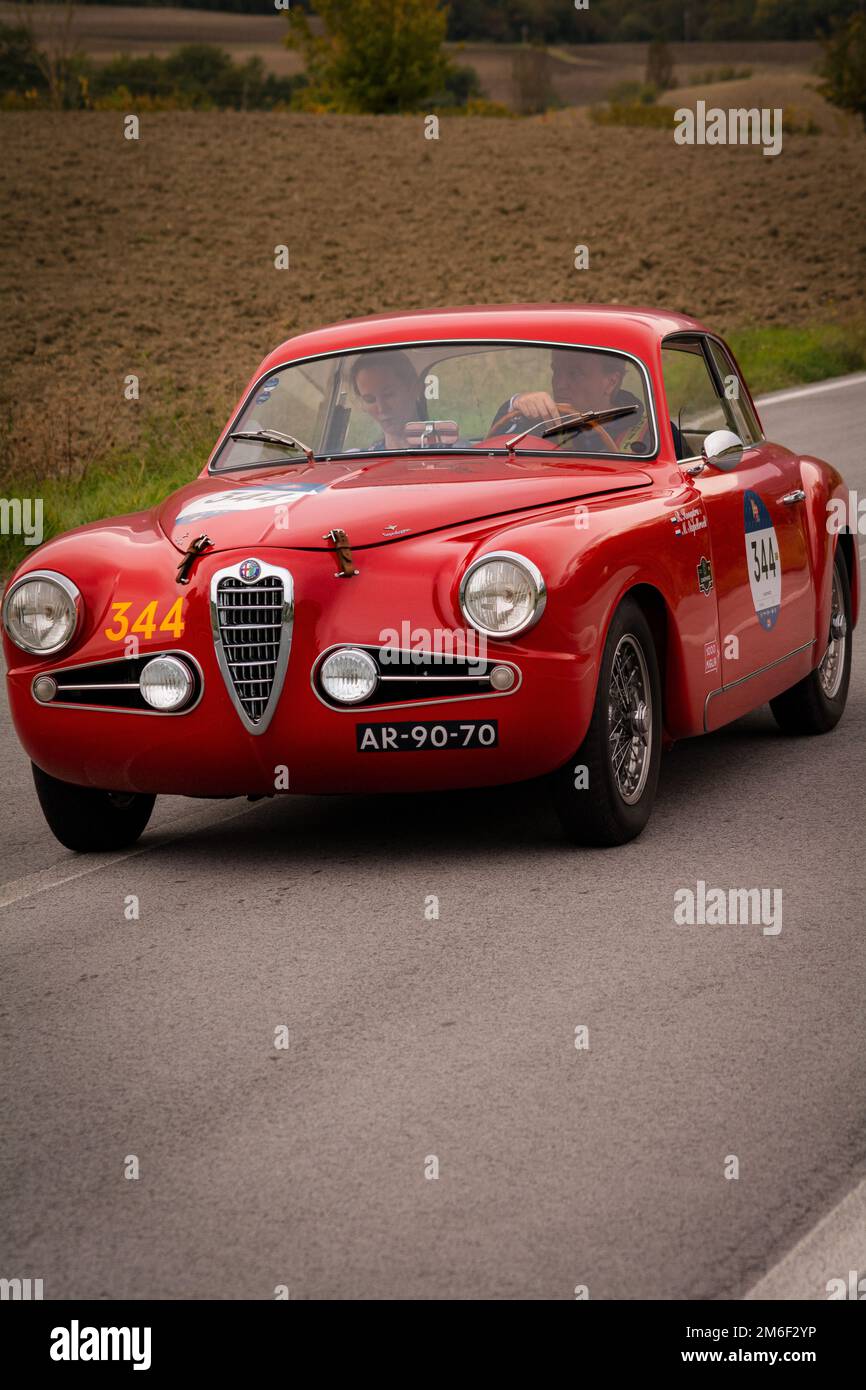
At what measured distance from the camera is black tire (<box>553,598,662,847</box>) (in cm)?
578

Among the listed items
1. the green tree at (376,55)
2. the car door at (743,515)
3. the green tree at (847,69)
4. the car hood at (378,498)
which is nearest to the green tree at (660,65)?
the green tree at (376,55)

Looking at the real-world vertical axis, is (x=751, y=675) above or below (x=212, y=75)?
below

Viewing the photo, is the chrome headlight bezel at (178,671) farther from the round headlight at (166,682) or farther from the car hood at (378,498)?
the car hood at (378,498)

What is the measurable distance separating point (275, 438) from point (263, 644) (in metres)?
1.66

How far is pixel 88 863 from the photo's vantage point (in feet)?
20.6

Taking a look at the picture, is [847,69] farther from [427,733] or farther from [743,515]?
[427,733]

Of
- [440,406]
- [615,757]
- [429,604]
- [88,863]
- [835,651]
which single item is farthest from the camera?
[835,651]

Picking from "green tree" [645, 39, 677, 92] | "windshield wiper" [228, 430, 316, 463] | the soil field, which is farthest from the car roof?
"green tree" [645, 39, 677, 92]

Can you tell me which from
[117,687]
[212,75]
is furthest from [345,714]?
[212,75]

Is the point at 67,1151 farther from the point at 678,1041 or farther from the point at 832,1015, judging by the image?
the point at 832,1015

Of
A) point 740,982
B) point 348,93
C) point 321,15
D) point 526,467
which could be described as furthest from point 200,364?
point 321,15

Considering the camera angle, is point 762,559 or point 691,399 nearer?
point 762,559

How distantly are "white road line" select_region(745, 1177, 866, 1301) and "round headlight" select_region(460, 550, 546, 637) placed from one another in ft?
8.11

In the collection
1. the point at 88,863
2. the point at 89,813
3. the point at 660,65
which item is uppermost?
the point at 660,65
